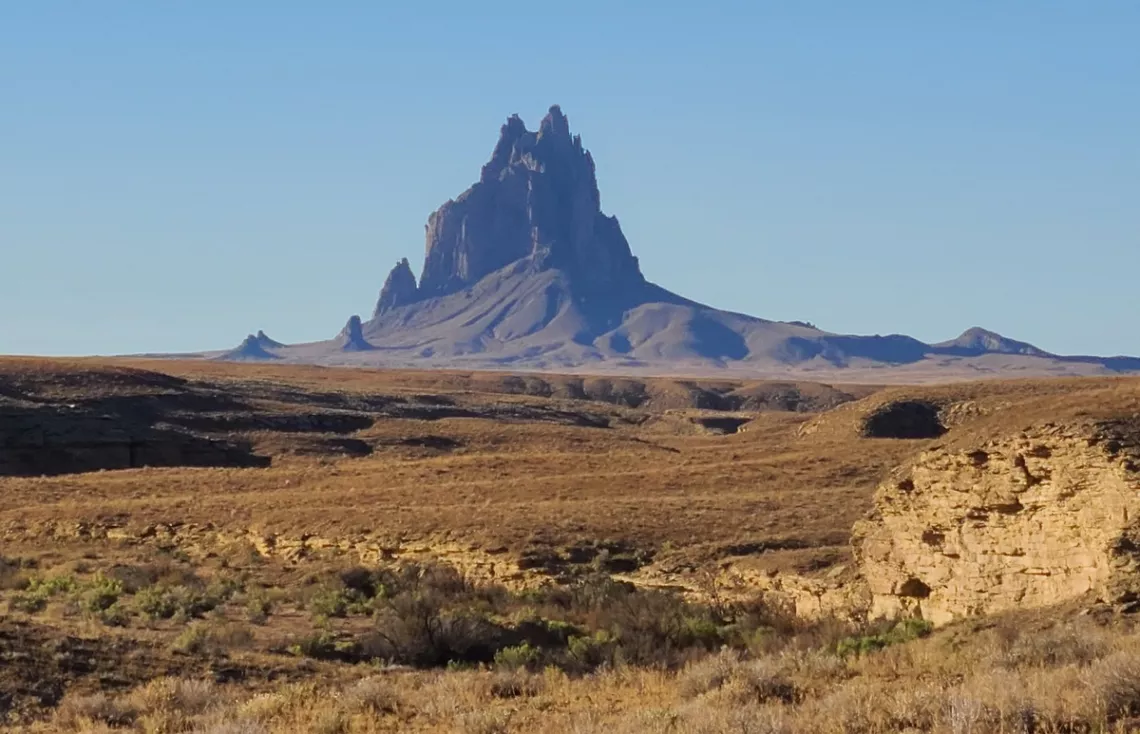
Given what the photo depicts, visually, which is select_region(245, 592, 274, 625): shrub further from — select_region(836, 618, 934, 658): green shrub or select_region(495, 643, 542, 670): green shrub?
select_region(836, 618, 934, 658): green shrub

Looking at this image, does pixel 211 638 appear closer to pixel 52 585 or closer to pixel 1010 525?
pixel 52 585

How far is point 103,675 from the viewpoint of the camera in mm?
15633

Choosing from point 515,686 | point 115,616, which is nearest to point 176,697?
point 515,686

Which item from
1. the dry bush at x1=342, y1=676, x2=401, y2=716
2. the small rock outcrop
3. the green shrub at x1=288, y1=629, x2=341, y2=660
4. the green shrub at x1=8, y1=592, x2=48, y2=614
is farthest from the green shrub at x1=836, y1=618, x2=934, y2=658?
the small rock outcrop

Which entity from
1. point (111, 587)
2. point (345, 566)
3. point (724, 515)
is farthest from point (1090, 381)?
point (111, 587)

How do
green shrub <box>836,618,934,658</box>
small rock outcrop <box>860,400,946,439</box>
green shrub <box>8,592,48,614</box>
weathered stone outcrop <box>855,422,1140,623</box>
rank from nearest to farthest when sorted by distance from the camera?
1. green shrub <box>836,618,934,658</box>
2. weathered stone outcrop <box>855,422,1140,623</box>
3. green shrub <box>8,592,48,614</box>
4. small rock outcrop <box>860,400,946,439</box>

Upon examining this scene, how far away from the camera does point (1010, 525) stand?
58.4ft

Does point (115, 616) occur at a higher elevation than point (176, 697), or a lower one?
lower

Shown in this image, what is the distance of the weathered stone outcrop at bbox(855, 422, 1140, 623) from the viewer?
1647 cm

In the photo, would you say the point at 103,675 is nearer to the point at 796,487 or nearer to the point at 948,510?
the point at 948,510

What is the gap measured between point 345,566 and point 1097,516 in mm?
14893

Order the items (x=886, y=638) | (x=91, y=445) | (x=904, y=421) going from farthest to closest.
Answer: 1. (x=904, y=421)
2. (x=91, y=445)
3. (x=886, y=638)

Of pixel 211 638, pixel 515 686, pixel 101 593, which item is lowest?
pixel 101 593

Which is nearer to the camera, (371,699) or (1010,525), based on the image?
(371,699)
